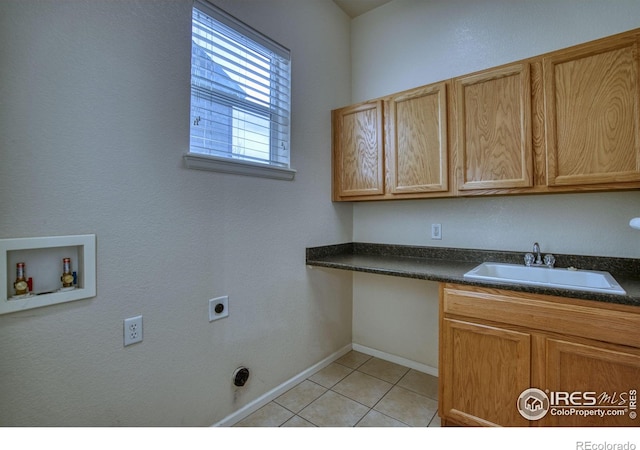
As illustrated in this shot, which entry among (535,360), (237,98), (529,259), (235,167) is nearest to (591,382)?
(535,360)

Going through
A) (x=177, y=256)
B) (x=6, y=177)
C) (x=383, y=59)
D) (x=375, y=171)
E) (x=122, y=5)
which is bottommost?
(x=177, y=256)

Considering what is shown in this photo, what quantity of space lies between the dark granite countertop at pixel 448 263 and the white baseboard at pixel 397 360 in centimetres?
85

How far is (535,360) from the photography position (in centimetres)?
135

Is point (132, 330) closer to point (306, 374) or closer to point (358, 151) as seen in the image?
point (306, 374)

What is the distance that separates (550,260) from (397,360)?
Result: 53.3 inches

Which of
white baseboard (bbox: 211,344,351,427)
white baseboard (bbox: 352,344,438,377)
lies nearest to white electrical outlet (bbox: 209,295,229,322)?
white baseboard (bbox: 211,344,351,427)

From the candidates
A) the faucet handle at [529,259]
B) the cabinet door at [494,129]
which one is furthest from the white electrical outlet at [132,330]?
the faucet handle at [529,259]

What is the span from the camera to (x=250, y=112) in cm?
182

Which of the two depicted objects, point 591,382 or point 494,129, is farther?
point 494,129

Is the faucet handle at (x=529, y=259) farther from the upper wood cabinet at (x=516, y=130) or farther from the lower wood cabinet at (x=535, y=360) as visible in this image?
the lower wood cabinet at (x=535, y=360)

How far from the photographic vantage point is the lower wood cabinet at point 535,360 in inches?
47.1

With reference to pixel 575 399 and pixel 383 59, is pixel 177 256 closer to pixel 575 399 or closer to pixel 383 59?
pixel 575 399
